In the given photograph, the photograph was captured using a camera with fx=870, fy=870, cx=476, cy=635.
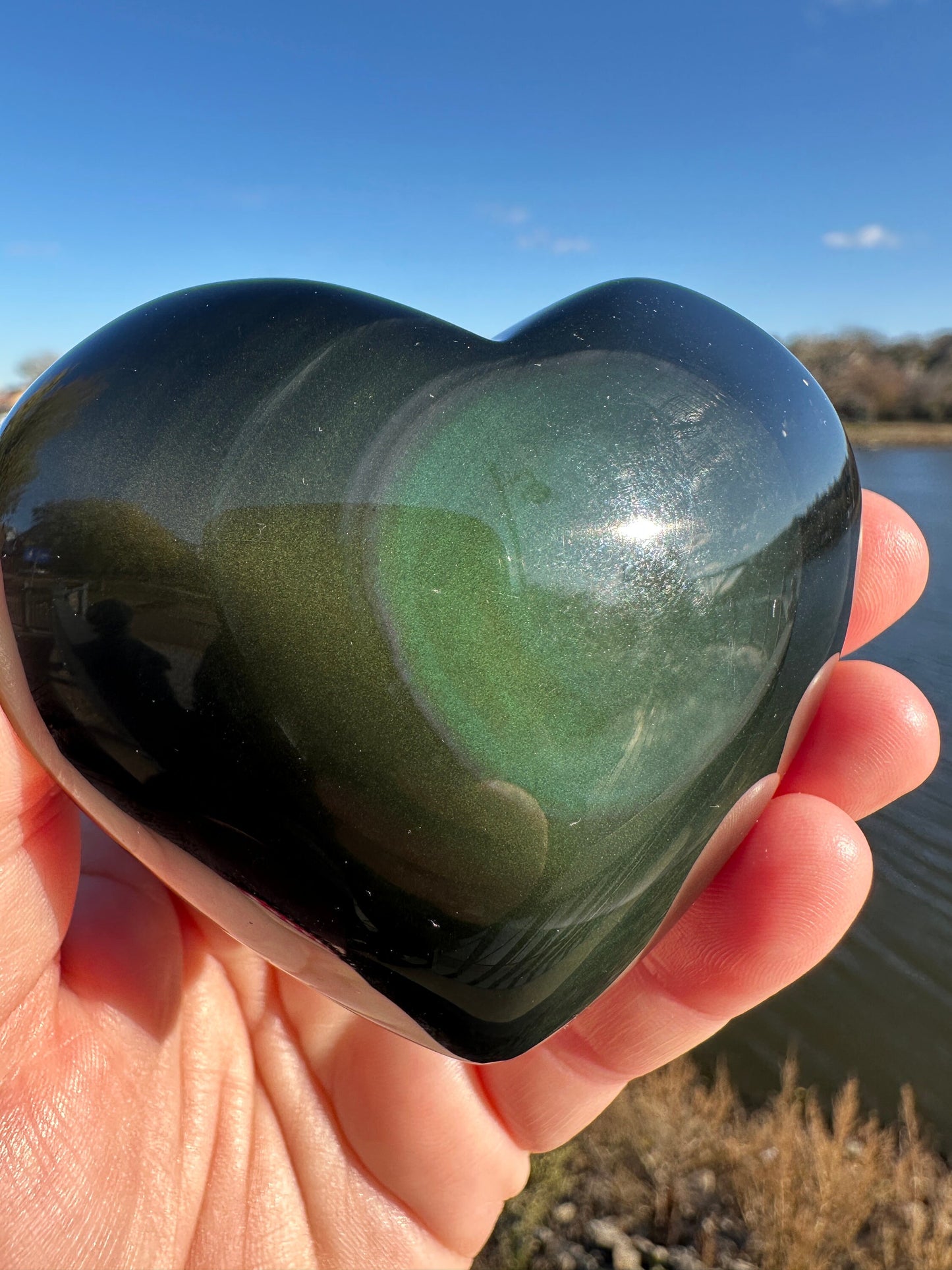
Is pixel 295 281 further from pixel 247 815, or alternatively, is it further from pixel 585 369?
pixel 247 815

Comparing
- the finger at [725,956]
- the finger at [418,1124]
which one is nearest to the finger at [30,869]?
the finger at [418,1124]

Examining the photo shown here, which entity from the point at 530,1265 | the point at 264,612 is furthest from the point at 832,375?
the point at 264,612

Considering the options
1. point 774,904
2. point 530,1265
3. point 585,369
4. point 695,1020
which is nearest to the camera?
point 585,369

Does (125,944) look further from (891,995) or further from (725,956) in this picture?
(891,995)

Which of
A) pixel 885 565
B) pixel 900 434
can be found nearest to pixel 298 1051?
pixel 885 565

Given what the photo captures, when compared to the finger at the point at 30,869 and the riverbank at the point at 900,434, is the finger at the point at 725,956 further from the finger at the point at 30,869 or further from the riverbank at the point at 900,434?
the riverbank at the point at 900,434

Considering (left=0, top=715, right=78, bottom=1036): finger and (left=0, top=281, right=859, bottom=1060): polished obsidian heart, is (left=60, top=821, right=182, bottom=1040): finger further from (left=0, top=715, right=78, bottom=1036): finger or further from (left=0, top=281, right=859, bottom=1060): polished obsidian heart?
(left=0, top=281, right=859, bottom=1060): polished obsidian heart

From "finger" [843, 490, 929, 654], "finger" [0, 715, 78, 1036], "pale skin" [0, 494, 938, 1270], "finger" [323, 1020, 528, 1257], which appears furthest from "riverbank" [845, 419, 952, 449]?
"finger" [0, 715, 78, 1036]
